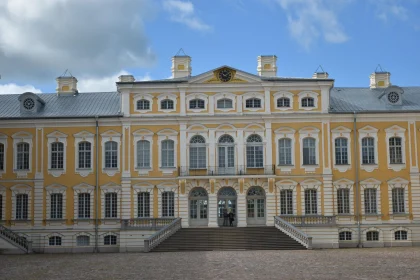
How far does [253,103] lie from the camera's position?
4584 cm

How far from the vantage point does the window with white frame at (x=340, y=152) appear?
4572cm

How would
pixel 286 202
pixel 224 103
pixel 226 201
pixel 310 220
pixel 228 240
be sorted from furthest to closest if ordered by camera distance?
pixel 224 103 < pixel 226 201 < pixel 286 202 < pixel 310 220 < pixel 228 240

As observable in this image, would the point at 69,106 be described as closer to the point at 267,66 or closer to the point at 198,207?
the point at 198,207

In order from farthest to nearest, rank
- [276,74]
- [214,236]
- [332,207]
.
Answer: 1. [276,74]
2. [332,207]
3. [214,236]

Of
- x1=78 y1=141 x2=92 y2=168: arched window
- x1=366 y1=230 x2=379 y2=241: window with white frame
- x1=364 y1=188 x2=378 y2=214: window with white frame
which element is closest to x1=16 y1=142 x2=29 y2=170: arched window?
x1=78 y1=141 x2=92 y2=168: arched window

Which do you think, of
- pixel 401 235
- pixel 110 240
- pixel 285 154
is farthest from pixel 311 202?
pixel 110 240

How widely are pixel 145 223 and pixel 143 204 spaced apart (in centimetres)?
174

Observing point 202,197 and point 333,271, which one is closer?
point 333,271

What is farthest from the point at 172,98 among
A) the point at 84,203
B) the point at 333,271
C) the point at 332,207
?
the point at 333,271

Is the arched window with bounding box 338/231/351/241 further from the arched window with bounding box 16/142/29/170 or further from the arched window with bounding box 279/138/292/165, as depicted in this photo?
the arched window with bounding box 16/142/29/170

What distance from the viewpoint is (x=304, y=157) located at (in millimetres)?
45562

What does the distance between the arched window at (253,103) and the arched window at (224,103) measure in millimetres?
1151

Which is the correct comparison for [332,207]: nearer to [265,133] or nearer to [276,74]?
[265,133]

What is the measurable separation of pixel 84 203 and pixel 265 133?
13865 millimetres
